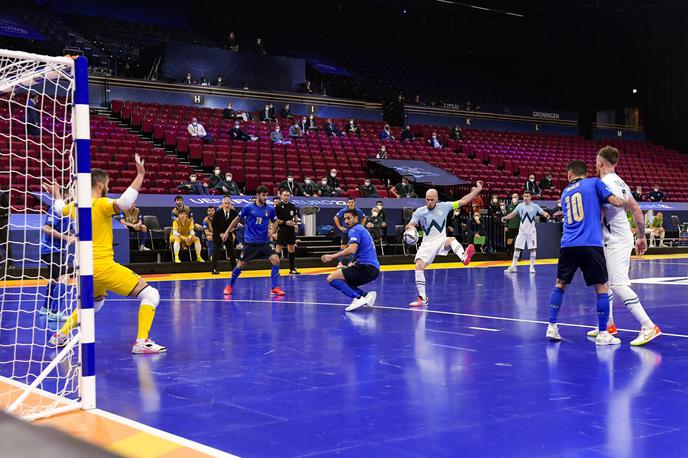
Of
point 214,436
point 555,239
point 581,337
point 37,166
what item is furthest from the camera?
point 555,239

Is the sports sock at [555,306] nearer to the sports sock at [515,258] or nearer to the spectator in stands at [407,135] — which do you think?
the sports sock at [515,258]

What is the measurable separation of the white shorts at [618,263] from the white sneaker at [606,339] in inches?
21.7

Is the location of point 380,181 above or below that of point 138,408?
above

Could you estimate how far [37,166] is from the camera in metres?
16.6

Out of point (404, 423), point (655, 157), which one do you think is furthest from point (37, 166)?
point (655, 157)

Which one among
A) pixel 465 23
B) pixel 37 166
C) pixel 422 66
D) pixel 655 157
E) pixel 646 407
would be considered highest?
pixel 465 23

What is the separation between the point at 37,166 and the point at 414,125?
22.0 meters

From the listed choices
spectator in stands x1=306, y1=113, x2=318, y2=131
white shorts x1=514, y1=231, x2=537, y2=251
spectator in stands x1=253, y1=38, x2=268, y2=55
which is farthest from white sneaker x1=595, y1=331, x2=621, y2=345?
spectator in stands x1=253, y1=38, x2=268, y2=55

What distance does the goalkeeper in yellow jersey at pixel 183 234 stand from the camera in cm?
1812

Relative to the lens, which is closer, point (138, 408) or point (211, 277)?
point (138, 408)

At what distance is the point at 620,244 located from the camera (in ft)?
25.5

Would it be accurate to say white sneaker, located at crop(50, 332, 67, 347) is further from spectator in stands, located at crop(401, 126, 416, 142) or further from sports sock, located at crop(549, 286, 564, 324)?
spectator in stands, located at crop(401, 126, 416, 142)

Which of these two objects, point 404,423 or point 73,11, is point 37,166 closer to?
point 404,423

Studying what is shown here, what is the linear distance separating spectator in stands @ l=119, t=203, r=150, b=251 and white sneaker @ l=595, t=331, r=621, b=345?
37.9ft
